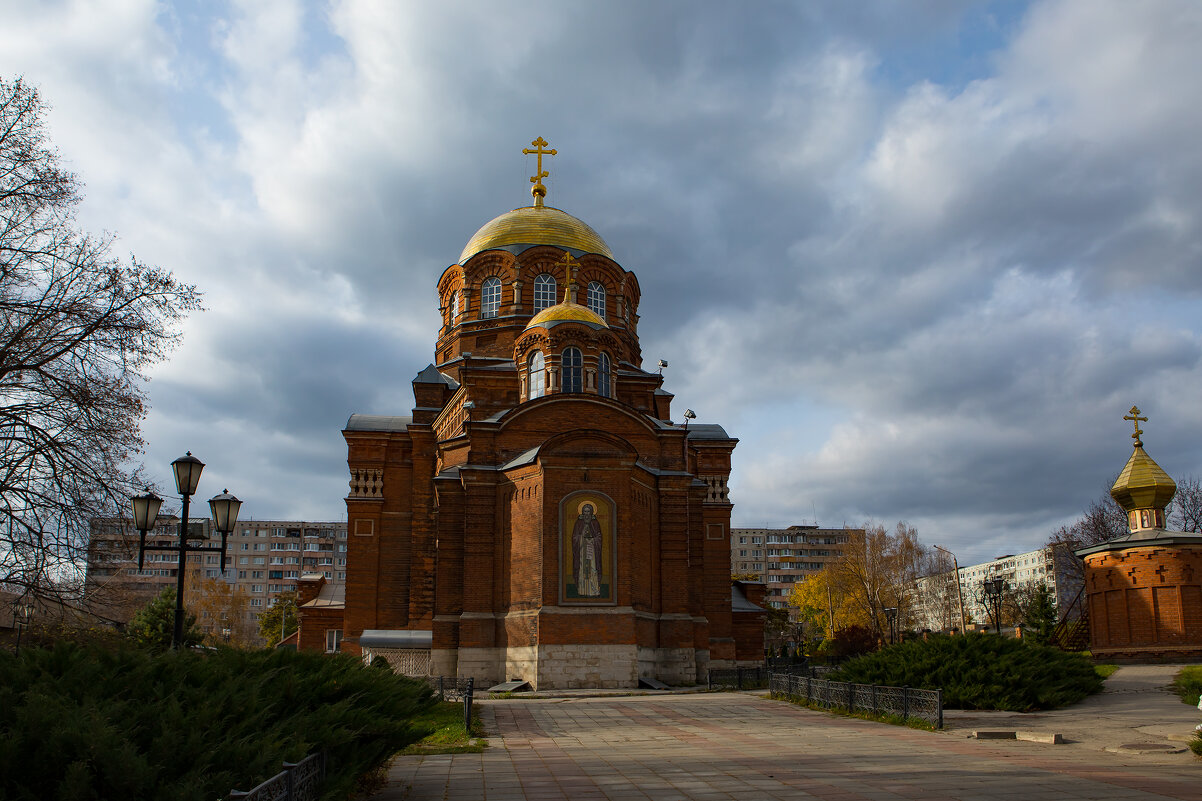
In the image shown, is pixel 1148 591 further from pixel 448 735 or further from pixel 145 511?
pixel 145 511

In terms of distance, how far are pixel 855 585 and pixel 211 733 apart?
159ft

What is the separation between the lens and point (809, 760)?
10.1 metres

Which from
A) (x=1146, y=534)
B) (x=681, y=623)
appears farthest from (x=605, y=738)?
(x=1146, y=534)

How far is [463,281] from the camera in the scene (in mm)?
34188

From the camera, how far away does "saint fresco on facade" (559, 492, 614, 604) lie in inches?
925

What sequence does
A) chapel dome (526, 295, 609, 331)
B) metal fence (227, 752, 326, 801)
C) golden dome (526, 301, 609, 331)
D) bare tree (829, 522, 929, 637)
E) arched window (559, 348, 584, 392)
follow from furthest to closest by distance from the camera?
bare tree (829, 522, 929, 637) < golden dome (526, 301, 609, 331) < chapel dome (526, 295, 609, 331) < arched window (559, 348, 584, 392) < metal fence (227, 752, 326, 801)

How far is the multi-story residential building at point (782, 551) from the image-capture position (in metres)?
93.3

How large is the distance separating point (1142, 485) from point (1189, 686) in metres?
10.2

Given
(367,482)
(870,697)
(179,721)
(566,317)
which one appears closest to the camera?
(179,721)

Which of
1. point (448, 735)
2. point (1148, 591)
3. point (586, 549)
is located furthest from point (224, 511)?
point (1148, 591)

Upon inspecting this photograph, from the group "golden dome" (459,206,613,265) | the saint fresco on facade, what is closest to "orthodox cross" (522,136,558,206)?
"golden dome" (459,206,613,265)

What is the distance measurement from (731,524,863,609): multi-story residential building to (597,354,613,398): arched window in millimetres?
67525

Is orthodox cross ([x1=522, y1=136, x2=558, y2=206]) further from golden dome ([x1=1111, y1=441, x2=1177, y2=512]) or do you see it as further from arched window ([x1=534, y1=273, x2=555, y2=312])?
golden dome ([x1=1111, y1=441, x2=1177, y2=512])

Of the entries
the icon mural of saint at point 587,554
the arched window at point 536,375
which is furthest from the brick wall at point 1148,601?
the arched window at point 536,375
